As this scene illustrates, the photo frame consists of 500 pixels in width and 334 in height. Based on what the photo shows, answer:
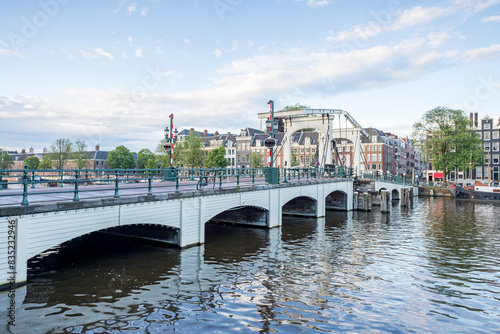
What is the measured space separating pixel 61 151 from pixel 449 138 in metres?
69.0

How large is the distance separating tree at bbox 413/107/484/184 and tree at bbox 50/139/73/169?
64079mm

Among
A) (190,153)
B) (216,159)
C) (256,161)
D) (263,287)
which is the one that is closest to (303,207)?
(263,287)

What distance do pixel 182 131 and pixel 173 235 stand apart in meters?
79.9

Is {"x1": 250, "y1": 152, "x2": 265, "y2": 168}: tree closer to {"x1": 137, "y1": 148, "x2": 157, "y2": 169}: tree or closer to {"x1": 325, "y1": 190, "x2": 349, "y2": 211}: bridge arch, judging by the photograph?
{"x1": 137, "y1": 148, "x2": 157, "y2": 169}: tree

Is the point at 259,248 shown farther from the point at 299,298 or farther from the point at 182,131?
the point at 182,131

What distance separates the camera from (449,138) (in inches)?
2373

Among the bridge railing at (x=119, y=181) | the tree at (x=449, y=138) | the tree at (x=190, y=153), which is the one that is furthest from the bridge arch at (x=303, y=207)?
the tree at (x=449, y=138)

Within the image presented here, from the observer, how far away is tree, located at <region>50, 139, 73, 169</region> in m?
59.0

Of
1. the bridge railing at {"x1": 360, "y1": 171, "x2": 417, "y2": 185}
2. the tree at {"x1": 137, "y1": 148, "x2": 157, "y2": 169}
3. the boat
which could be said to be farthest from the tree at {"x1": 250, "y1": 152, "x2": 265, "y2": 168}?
the boat

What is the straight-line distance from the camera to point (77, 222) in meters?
10.7

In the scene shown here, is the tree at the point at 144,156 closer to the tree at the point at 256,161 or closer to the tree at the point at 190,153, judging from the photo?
the tree at the point at 190,153

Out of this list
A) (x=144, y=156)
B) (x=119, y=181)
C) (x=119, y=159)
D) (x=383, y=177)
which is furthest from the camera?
(x=119, y=159)

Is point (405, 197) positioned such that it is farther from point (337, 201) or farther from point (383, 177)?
point (337, 201)

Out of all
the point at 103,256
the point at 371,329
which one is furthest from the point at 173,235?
the point at 371,329
